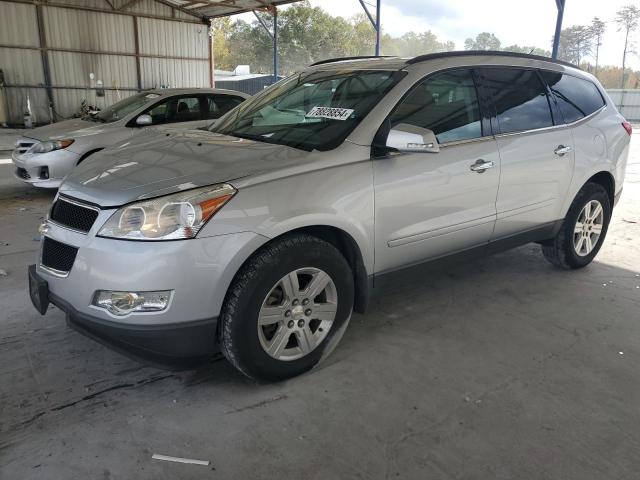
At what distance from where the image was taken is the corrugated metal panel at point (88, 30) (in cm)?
1892

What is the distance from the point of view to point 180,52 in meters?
22.5

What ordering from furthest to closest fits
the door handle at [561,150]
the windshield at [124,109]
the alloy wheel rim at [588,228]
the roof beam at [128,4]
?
the roof beam at [128,4] → the windshield at [124,109] → the alloy wheel rim at [588,228] → the door handle at [561,150]

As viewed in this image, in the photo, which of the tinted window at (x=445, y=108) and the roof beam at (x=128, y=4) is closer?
the tinted window at (x=445, y=108)

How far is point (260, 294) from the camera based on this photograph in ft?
8.32

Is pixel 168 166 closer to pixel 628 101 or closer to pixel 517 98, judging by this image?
pixel 517 98

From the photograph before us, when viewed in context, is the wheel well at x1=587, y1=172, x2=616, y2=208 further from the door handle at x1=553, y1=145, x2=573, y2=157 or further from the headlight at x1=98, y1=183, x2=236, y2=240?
the headlight at x1=98, y1=183, x2=236, y2=240

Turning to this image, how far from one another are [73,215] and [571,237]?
12.7ft

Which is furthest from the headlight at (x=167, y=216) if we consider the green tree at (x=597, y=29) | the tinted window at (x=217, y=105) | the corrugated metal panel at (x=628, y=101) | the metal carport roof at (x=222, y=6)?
the green tree at (x=597, y=29)

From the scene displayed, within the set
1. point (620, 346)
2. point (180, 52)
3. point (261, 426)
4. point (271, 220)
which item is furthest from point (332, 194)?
point (180, 52)

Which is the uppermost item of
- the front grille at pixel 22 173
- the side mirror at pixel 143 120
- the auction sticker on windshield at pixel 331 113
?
A: the auction sticker on windshield at pixel 331 113

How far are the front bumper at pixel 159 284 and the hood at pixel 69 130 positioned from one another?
5.00 meters

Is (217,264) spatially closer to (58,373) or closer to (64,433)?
(64,433)

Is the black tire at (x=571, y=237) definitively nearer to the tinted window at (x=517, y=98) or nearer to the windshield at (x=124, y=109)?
the tinted window at (x=517, y=98)

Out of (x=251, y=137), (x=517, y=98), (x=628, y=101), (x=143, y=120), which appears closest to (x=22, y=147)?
(x=143, y=120)
